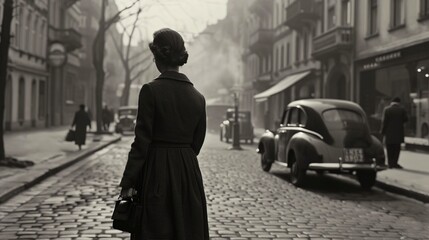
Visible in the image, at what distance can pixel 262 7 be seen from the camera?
42.8 metres

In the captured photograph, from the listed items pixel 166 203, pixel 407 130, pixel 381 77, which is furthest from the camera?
pixel 381 77

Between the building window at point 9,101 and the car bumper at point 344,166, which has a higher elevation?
the building window at point 9,101

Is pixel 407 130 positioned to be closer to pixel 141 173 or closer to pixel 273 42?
pixel 141 173

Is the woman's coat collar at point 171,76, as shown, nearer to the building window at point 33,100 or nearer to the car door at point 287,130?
the car door at point 287,130

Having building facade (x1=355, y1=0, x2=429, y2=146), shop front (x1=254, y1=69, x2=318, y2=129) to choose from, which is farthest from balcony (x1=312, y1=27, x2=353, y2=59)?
shop front (x1=254, y1=69, x2=318, y2=129)

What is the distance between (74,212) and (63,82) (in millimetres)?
33859

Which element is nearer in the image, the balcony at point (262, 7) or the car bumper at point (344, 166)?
the car bumper at point (344, 166)

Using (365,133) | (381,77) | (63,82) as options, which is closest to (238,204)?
(365,133)

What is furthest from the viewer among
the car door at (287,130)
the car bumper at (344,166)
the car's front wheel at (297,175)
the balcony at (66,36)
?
the balcony at (66,36)

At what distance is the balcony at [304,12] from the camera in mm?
28984

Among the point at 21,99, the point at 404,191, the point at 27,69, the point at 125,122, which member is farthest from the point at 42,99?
the point at 404,191

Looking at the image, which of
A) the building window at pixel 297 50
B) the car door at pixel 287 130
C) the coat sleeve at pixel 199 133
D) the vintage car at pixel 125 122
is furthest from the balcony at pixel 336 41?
the coat sleeve at pixel 199 133

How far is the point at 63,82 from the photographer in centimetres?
3934

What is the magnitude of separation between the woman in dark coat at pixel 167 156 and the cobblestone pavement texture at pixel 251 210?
8.32ft
